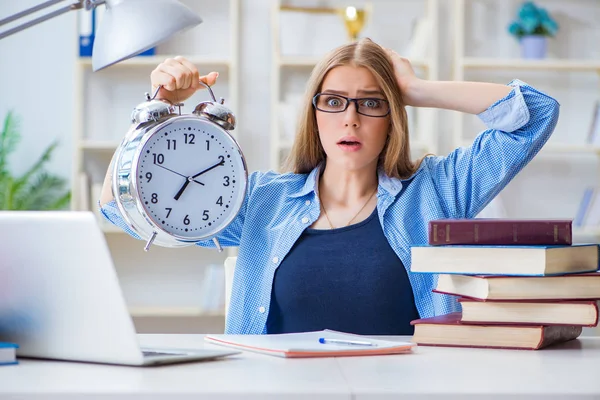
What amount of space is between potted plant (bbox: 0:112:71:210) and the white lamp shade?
2.55 m

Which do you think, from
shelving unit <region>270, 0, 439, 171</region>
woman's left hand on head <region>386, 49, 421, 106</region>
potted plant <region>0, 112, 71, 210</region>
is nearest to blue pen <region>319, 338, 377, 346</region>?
woman's left hand on head <region>386, 49, 421, 106</region>

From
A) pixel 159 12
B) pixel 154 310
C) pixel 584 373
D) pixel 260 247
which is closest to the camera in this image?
pixel 584 373

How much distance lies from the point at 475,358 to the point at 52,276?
56 centimetres

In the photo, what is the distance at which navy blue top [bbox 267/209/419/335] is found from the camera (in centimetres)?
172

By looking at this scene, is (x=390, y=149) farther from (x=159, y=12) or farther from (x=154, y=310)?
(x=154, y=310)

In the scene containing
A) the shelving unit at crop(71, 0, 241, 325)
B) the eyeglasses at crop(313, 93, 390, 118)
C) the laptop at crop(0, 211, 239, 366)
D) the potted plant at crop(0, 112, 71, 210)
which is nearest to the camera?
the laptop at crop(0, 211, 239, 366)

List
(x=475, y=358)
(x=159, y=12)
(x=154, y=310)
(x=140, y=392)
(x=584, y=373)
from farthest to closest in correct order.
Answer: (x=154, y=310), (x=159, y=12), (x=475, y=358), (x=584, y=373), (x=140, y=392)

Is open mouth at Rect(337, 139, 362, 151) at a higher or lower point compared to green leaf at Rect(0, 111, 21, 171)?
lower

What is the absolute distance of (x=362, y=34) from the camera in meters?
3.85

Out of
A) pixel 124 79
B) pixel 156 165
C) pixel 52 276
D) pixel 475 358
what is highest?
pixel 124 79

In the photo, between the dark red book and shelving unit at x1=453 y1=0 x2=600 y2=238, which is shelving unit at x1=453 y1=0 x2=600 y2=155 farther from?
the dark red book

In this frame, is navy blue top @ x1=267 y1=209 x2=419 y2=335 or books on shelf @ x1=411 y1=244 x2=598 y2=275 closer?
books on shelf @ x1=411 y1=244 x2=598 y2=275

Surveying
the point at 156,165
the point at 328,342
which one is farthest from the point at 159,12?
the point at 328,342

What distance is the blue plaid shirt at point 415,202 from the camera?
1.78 meters
